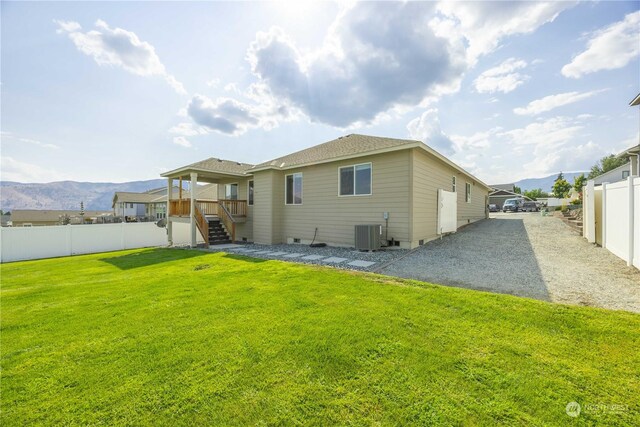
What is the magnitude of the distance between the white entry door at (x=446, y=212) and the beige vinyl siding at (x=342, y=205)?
2.63 m

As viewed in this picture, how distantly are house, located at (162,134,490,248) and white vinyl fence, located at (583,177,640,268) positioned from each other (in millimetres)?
4332

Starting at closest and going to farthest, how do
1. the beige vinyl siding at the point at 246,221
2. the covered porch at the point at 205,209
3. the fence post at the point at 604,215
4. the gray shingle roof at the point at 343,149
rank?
the fence post at the point at 604,215 → the gray shingle roof at the point at 343,149 → the covered porch at the point at 205,209 → the beige vinyl siding at the point at 246,221

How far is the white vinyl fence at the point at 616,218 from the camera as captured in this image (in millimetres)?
5355

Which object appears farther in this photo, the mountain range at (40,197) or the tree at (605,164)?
the mountain range at (40,197)

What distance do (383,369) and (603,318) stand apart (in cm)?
311

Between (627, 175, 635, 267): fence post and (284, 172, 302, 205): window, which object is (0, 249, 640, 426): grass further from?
(284, 172, 302, 205): window

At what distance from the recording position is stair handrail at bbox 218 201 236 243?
12.6m

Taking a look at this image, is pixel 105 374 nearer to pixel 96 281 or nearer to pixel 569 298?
pixel 96 281

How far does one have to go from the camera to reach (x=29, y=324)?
3.60 meters

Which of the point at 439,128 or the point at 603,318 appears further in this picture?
the point at 439,128

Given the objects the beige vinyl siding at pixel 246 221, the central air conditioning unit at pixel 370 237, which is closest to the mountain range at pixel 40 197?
the beige vinyl siding at pixel 246 221

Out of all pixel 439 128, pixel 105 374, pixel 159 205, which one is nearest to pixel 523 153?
pixel 439 128

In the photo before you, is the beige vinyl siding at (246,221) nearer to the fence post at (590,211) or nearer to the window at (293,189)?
the window at (293,189)

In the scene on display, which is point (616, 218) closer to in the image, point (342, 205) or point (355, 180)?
point (355, 180)
